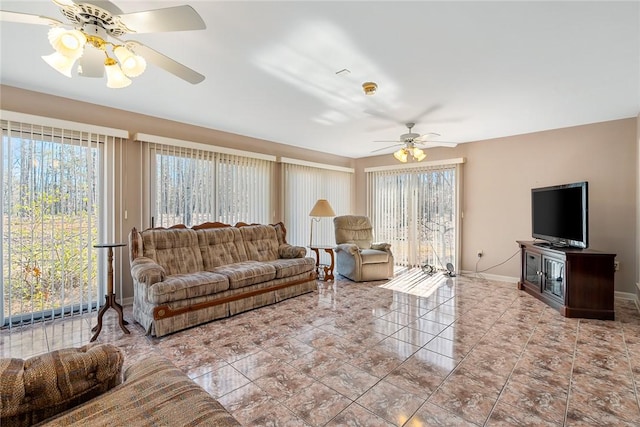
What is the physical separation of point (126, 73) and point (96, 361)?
5.30 feet

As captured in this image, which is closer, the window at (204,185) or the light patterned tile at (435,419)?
the light patterned tile at (435,419)

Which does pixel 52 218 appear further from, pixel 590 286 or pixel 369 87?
pixel 590 286

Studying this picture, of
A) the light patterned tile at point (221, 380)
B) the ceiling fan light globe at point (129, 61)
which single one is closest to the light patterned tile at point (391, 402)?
the light patterned tile at point (221, 380)

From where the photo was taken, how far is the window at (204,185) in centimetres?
390

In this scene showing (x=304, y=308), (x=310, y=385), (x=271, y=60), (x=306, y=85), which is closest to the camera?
(x=310, y=385)

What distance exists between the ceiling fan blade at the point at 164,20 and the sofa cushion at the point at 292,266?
2815 mm

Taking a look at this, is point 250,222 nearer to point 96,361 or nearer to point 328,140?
point 328,140

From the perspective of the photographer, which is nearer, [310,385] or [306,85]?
[310,385]

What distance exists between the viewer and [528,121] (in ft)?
13.3

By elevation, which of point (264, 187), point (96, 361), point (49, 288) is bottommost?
point (49, 288)

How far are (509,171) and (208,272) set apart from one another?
500cm

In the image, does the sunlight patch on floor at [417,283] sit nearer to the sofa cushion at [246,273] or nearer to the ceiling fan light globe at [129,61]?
the sofa cushion at [246,273]

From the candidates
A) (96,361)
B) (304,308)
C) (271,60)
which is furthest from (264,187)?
(96,361)

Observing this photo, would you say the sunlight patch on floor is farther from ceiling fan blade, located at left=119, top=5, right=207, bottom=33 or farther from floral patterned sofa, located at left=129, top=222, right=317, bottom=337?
ceiling fan blade, located at left=119, top=5, right=207, bottom=33
